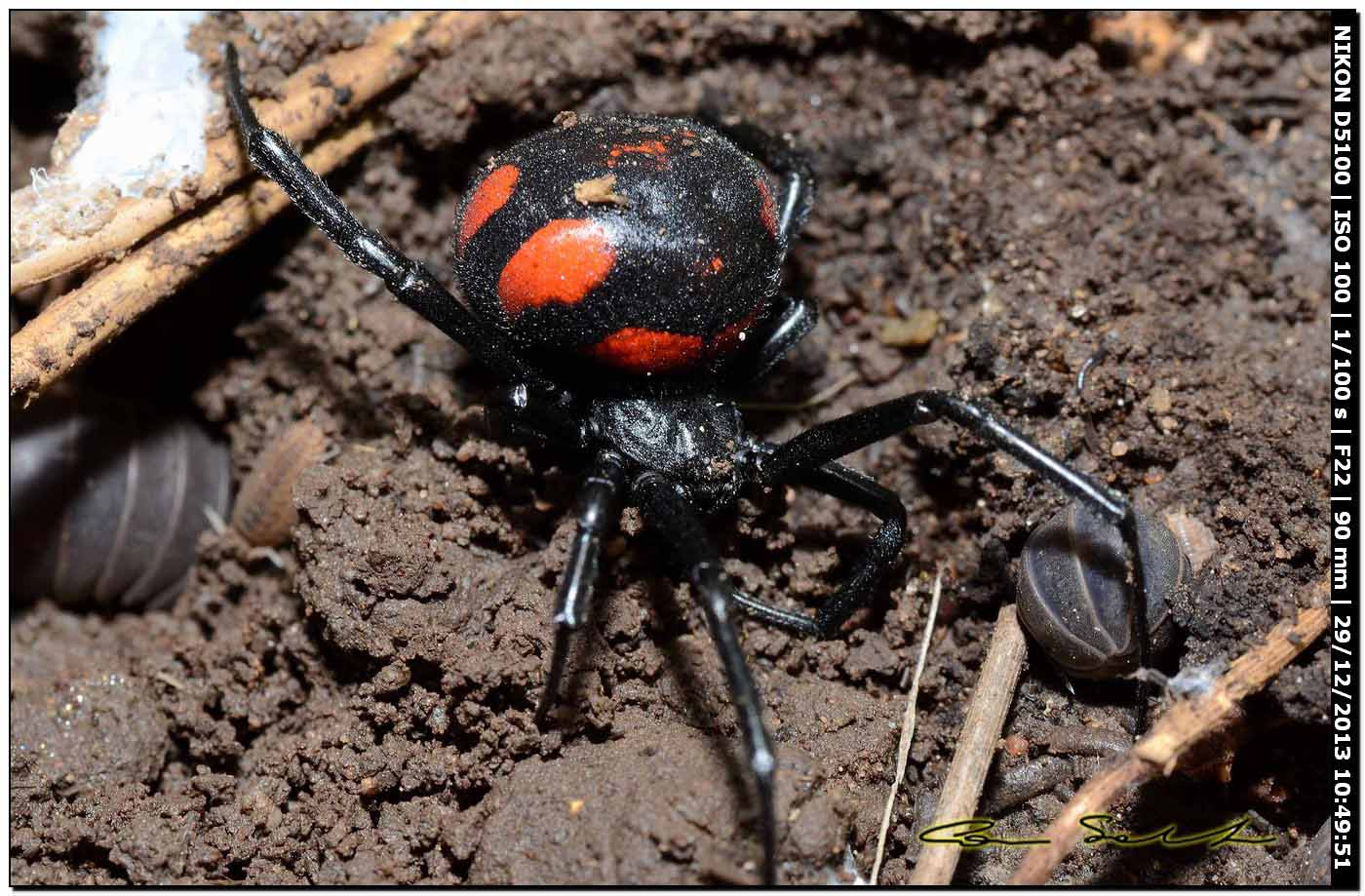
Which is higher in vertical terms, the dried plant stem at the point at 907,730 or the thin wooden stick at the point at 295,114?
the thin wooden stick at the point at 295,114

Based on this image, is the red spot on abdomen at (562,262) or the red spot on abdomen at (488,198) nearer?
the red spot on abdomen at (562,262)

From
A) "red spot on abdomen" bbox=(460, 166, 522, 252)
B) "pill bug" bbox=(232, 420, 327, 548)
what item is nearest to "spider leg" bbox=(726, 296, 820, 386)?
"red spot on abdomen" bbox=(460, 166, 522, 252)

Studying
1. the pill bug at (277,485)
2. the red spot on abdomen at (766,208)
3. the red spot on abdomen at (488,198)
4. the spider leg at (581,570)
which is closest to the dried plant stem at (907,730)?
the spider leg at (581,570)

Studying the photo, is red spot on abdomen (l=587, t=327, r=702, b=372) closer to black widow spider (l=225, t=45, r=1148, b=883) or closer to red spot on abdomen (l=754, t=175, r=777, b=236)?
black widow spider (l=225, t=45, r=1148, b=883)

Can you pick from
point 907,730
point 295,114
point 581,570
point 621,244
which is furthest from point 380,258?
point 907,730

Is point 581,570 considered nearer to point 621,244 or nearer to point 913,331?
point 621,244

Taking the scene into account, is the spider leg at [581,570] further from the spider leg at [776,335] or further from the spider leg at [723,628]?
the spider leg at [776,335]

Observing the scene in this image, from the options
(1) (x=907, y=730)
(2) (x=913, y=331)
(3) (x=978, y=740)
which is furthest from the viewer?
(2) (x=913, y=331)
